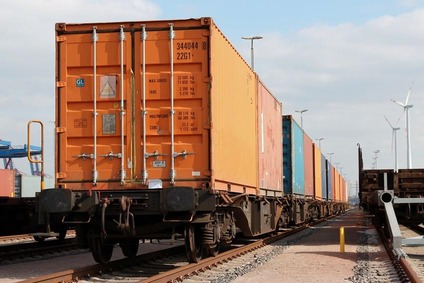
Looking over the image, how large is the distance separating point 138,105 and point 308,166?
20.2 m

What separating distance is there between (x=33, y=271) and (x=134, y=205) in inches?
102

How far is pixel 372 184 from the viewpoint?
19.0m

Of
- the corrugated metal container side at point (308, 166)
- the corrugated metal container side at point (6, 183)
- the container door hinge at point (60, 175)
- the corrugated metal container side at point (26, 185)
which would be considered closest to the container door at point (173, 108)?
the container door hinge at point (60, 175)

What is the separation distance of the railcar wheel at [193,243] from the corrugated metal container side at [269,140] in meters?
4.72

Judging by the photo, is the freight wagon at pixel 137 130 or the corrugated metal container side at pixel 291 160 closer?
the freight wagon at pixel 137 130

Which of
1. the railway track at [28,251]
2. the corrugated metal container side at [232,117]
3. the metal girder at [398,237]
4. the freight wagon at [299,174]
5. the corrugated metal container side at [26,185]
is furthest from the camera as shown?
the corrugated metal container side at [26,185]

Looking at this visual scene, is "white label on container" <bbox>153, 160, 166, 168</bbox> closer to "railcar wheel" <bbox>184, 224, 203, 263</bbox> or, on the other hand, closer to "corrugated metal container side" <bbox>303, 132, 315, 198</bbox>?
"railcar wheel" <bbox>184, 224, 203, 263</bbox>

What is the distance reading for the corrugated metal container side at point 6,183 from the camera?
26.6 metres

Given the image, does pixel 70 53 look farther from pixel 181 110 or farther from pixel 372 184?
pixel 372 184

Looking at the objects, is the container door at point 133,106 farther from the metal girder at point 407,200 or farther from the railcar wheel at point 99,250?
the metal girder at point 407,200

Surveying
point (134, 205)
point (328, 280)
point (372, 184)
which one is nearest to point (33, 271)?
point (134, 205)

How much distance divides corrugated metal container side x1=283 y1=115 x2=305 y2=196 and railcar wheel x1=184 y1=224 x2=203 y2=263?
1151cm

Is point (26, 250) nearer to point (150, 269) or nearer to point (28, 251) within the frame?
point (28, 251)

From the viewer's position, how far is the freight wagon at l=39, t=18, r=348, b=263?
35.8 feet
